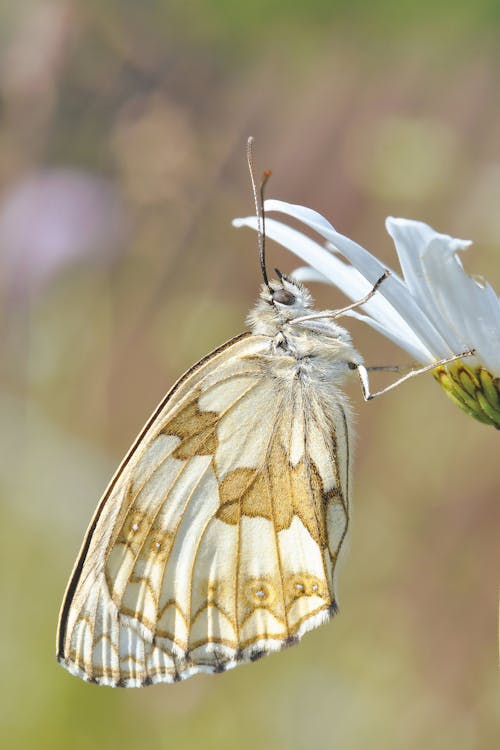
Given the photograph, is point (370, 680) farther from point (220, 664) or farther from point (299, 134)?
point (299, 134)

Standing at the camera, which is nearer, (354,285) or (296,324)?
(354,285)

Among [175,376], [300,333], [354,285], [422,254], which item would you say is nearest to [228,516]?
A: [300,333]

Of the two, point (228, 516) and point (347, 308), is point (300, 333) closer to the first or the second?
point (347, 308)

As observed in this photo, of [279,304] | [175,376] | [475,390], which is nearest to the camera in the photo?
[475,390]

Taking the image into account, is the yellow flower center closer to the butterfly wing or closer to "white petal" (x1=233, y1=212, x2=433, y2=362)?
"white petal" (x1=233, y1=212, x2=433, y2=362)

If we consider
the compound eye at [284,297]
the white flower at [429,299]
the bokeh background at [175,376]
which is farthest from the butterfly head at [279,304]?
the bokeh background at [175,376]

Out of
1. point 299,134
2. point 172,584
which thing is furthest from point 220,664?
point 299,134

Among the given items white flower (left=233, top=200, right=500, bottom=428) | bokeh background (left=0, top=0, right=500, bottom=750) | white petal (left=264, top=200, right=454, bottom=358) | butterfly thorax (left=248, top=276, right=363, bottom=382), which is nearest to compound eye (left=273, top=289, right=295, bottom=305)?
butterfly thorax (left=248, top=276, right=363, bottom=382)
